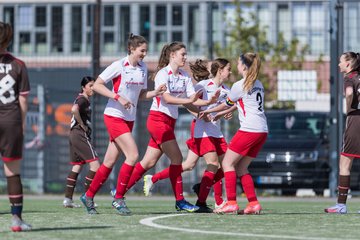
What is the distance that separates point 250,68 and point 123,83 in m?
1.44

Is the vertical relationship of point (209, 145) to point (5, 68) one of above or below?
below

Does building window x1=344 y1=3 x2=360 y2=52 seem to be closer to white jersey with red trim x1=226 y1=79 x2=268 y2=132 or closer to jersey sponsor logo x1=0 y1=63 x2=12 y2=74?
white jersey with red trim x1=226 y1=79 x2=268 y2=132

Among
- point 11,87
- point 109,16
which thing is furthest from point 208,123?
point 109,16

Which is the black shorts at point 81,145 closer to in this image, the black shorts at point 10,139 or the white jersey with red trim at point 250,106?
the white jersey with red trim at point 250,106

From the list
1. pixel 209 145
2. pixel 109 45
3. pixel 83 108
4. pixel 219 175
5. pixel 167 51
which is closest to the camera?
pixel 167 51

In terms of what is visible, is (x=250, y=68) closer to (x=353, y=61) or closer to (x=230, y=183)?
(x=230, y=183)

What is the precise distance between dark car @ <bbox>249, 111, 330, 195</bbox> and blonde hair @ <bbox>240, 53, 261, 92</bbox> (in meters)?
10.1

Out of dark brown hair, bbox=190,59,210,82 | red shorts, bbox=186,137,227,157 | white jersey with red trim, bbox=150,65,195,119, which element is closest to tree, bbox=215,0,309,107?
dark brown hair, bbox=190,59,210,82

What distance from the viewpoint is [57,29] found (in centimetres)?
3616

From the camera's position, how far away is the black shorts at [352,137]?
47.7 ft

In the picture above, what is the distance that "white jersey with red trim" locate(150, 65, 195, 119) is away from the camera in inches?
561

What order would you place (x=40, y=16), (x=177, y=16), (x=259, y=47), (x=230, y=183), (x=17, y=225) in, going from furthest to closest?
(x=40, y=16), (x=177, y=16), (x=259, y=47), (x=230, y=183), (x=17, y=225)

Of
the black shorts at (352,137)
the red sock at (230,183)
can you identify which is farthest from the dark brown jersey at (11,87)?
the black shorts at (352,137)

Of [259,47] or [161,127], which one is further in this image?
[259,47]
